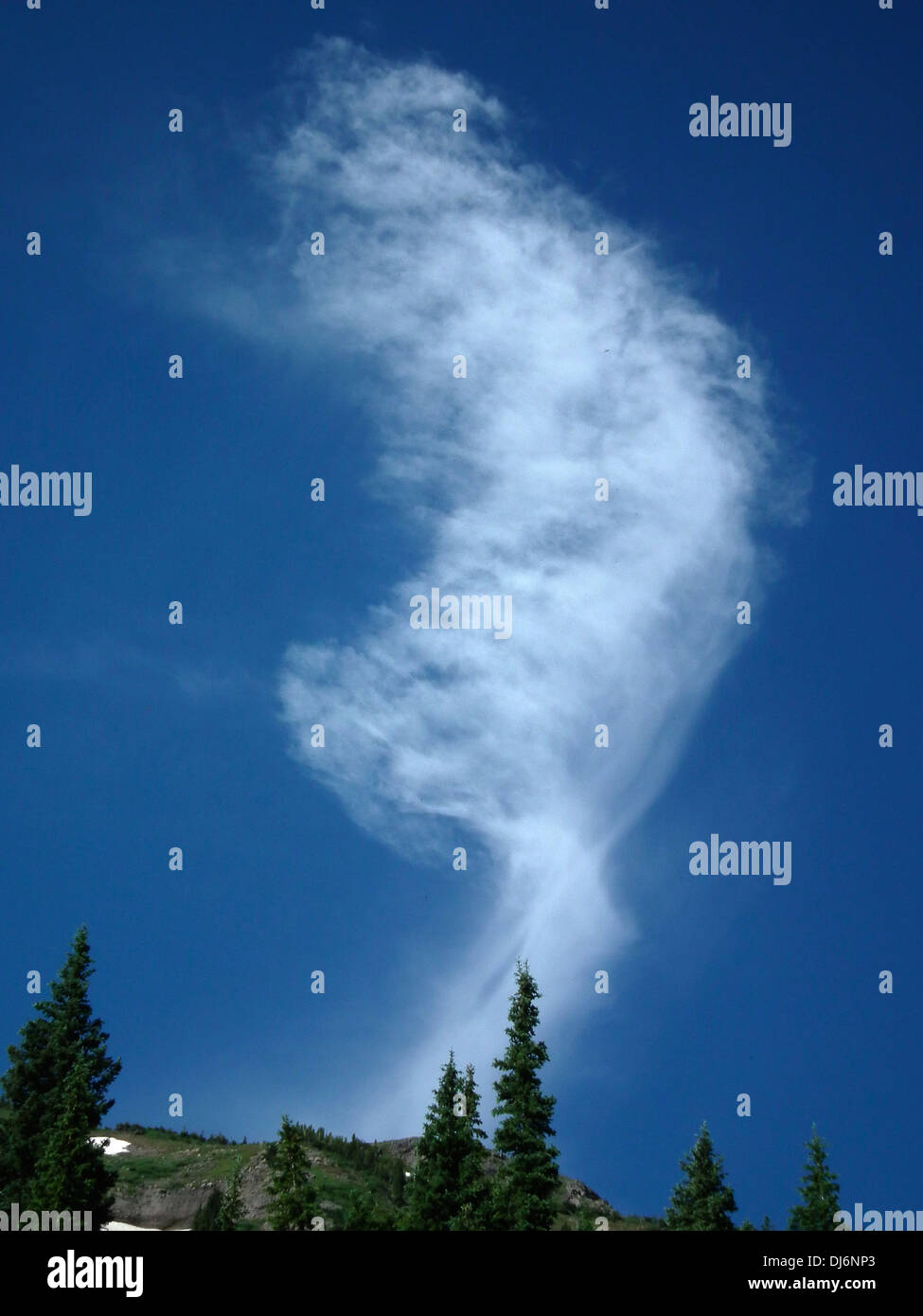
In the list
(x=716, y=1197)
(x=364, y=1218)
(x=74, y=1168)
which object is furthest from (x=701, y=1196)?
(x=74, y=1168)

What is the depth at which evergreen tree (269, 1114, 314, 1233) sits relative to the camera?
48.8 meters

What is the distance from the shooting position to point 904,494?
239 feet

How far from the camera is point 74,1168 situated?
50312 mm

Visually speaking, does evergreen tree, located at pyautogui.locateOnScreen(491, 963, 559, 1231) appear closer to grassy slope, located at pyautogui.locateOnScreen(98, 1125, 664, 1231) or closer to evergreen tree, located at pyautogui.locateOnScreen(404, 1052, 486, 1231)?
evergreen tree, located at pyautogui.locateOnScreen(404, 1052, 486, 1231)

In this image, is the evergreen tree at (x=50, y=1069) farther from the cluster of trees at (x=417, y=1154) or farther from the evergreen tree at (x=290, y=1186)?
the evergreen tree at (x=290, y=1186)

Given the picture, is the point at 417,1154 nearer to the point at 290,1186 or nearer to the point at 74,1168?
the point at 290,1186

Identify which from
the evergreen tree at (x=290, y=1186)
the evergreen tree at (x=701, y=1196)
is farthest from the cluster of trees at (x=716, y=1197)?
the evergreen tree at (x=290, y=1186)

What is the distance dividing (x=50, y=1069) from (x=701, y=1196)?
33.2 meters

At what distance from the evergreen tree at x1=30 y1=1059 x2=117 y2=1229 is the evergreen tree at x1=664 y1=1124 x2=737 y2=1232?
28183 millimetres

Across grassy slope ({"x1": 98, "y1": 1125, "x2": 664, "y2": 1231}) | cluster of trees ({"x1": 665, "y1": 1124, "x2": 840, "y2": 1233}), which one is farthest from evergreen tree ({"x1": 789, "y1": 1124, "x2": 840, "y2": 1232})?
grassy slope ({"x1": 98, "y1": 1125, "x2": 664, "y2": 1231})

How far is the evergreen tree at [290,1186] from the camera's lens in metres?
48.8
